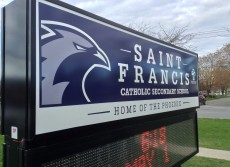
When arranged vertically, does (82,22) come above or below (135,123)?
above

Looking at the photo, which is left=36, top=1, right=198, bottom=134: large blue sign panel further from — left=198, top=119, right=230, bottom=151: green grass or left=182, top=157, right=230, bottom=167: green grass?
left=198, top=119, right=230, bottom=151: green grass

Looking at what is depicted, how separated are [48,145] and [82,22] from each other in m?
1.00

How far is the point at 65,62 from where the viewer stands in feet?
7.43

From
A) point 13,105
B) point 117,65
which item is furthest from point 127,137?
point 13,105

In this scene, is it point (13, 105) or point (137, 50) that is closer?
point (13, 105)

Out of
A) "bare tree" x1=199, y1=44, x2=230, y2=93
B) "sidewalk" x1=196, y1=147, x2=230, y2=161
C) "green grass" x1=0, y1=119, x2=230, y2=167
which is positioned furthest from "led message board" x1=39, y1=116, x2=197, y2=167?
"bare tree" x1=199, y1=44, x2=230, y2=93

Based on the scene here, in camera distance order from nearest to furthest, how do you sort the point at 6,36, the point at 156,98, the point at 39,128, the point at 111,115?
1. the point at 39,128
2. the point at 6,36
3. the point at 111,115
4. the point at 156,98

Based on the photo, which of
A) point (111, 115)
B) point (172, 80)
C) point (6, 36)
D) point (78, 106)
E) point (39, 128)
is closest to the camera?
point (39, 128)

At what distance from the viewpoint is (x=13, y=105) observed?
2.11 m

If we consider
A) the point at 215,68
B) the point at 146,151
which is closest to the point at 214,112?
the point at 146,151

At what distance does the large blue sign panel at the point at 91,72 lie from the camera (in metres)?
2.10

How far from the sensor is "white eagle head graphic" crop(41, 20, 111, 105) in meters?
2.09

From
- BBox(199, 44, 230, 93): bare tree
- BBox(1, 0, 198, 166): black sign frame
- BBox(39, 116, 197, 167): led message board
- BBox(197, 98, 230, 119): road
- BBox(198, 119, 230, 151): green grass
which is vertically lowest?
BBox(197, 98, 230, 119): road

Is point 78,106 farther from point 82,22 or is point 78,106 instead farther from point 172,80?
point 172,80
